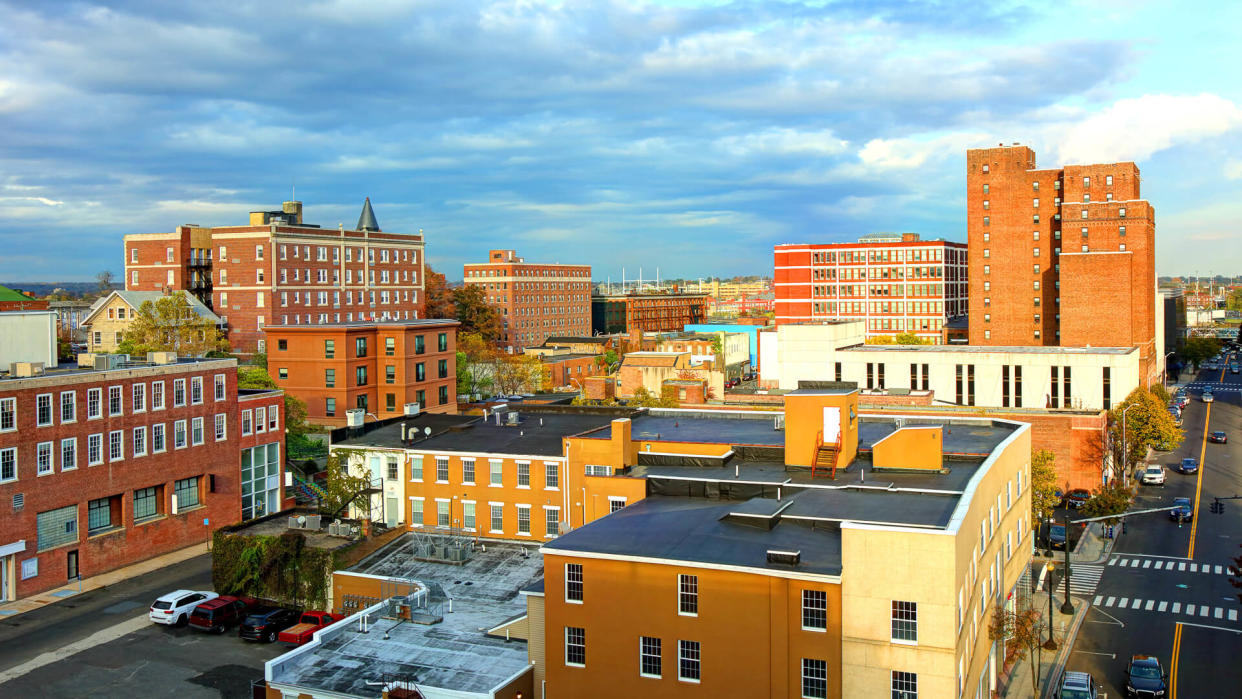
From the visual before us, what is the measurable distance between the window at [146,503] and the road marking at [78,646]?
1166 cm

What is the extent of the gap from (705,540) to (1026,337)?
11461cm

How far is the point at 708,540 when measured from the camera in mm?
32344

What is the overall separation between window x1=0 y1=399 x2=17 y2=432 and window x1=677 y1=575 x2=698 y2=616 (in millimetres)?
37996

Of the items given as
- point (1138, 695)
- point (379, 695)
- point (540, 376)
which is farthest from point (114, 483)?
point (540, 376)

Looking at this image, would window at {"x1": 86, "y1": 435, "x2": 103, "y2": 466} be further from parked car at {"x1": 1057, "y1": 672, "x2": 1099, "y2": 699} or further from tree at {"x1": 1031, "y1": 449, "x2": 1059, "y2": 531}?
tree at {"x1": 1031, "y1": 449, "x2": 1059, "y2": 531}

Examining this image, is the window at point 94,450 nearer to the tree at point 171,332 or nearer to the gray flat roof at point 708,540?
the gray flat roof at point 708,540

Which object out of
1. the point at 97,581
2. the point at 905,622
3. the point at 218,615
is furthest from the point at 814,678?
the point at 97,581

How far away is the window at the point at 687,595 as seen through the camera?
30359mm

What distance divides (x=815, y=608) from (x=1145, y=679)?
1829 centimetres

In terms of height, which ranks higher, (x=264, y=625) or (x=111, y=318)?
(x=111, y=318)

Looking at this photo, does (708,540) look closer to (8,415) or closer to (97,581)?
(8,415)

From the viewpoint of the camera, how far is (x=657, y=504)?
3894 centimetres

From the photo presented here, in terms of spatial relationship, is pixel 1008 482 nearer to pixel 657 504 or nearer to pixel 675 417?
pixel 657 504

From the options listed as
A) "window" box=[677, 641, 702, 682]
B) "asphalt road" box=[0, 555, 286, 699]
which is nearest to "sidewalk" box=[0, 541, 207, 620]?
"asphalt road" box=[0, 555, 286, 699]
